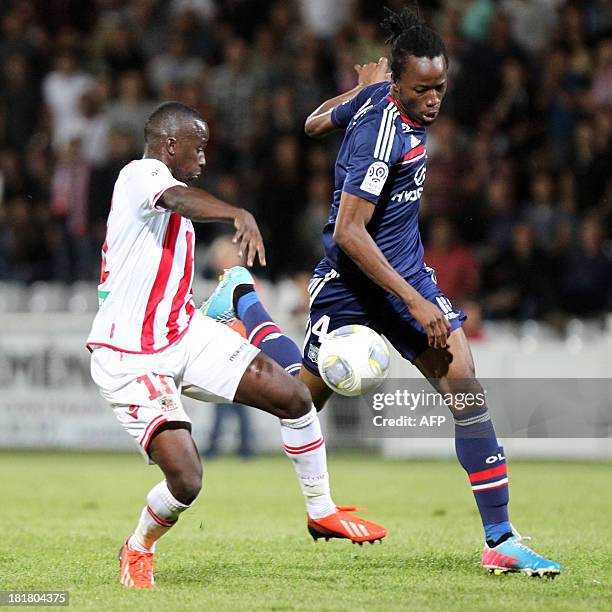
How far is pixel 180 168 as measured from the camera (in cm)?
597

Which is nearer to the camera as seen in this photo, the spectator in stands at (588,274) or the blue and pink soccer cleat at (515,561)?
the blue and pink soccer cleat at (515,561)

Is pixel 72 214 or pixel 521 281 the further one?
pixel 72 214

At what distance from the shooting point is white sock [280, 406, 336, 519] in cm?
614

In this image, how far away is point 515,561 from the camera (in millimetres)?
5898

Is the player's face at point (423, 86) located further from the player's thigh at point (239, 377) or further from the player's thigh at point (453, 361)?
the player's thigh at point (239, 377)

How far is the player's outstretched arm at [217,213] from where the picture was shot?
509cm

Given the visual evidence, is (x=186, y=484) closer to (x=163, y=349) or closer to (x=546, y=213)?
(x=163, y=349)

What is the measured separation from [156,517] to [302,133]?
31.3ft

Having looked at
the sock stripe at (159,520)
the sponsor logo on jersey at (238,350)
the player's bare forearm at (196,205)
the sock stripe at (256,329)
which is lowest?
the sock stripe at (159,520)

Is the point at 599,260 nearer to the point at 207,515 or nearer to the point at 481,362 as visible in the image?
the point at 481,362

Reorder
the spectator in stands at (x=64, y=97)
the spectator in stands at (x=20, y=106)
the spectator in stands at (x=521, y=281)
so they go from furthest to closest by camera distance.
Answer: the spectator in stands at (x=20, y=106) < the spectator in stands at (x=64, y=97) < the spectator in stands at (x=521, y=281)

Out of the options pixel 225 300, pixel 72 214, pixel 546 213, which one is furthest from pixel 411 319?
pixel 72 214

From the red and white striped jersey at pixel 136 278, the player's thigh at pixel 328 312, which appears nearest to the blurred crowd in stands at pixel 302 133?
the player's thigh at pixel 328 312

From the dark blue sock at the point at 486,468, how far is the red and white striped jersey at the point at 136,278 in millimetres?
1533
